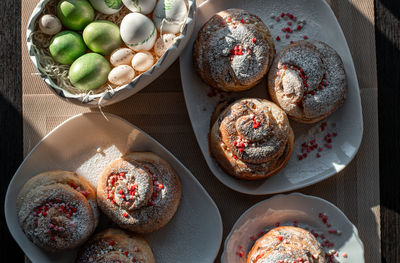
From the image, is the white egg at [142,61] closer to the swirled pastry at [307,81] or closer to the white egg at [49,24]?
the white egg at [49,24]

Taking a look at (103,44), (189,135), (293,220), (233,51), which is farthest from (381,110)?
(103,44)

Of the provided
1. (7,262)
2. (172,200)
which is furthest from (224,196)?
(7,262)

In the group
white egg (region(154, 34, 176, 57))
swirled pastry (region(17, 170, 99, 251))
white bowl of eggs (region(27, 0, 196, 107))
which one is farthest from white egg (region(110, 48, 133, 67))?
swirled pastry (region(17, 170, 99, 251))

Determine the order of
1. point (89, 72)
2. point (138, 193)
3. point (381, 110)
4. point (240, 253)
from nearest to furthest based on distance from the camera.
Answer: point (89, 72) → point (138, 193) → point (240, 253) → point (381, 110)

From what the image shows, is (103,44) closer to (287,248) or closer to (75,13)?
(75,13)

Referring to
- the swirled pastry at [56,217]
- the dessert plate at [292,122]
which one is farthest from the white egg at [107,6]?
the swirled pastry at [56,217]

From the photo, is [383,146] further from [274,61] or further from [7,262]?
[7,262]
